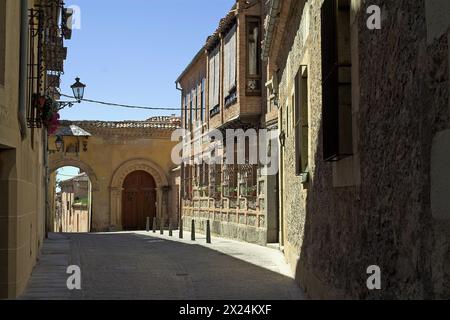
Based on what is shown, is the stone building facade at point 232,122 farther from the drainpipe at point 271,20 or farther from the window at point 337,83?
the window at point 337,83

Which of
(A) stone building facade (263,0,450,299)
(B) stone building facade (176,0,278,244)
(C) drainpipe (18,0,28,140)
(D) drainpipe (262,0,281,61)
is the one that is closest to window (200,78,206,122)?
(B) stone building facade (176,0,278,244)

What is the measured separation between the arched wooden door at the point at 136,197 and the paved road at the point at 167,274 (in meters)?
17.2

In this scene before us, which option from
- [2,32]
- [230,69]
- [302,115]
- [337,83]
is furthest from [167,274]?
[230,69]

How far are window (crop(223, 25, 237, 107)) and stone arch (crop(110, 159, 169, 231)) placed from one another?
1241cm

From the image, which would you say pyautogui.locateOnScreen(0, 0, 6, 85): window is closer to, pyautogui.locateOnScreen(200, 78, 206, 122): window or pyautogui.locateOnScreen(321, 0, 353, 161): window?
pyautogui.locateOnScreen(321, 0, 353, 161): window

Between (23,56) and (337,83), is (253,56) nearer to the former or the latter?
(23,56)

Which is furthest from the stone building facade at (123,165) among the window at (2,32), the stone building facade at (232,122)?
the window at (2,32)

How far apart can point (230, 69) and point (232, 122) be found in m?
1.94

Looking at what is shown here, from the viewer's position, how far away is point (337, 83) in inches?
223

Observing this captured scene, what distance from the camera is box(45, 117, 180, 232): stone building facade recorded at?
Result: 32.5 metres

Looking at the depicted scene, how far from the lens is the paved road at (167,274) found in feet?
27.8

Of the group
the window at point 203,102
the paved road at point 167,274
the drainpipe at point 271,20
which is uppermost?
the window at point 203,102
